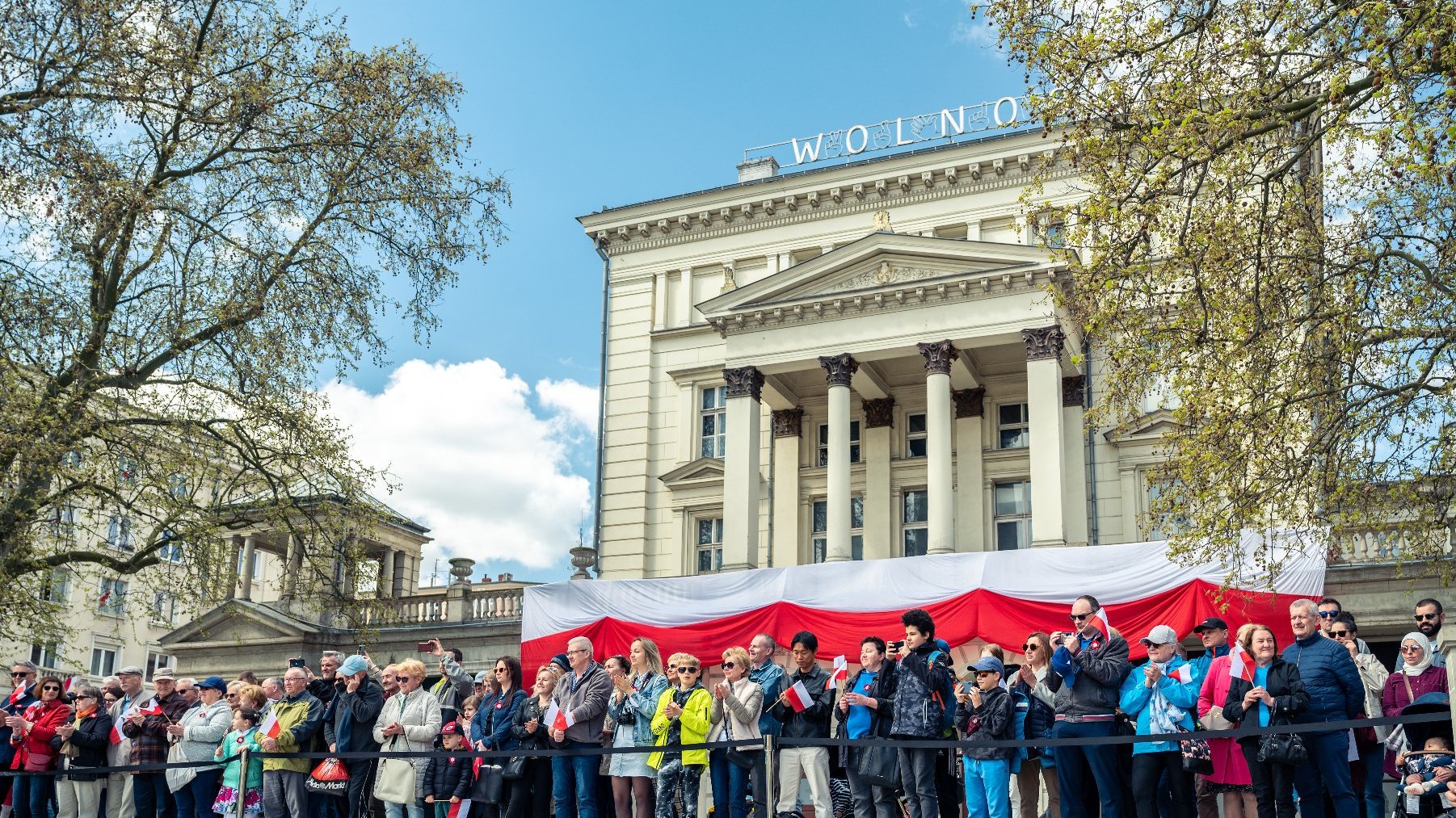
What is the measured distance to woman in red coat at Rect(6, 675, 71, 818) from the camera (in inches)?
592

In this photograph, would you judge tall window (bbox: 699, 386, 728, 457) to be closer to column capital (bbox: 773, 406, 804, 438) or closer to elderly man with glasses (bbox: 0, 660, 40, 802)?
column capital (bbox: 773, 406, 804, 438)

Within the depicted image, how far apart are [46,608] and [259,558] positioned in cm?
5986

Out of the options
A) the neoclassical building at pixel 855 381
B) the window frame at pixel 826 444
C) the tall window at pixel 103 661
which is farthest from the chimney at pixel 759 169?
the tall window at pixel 103 661

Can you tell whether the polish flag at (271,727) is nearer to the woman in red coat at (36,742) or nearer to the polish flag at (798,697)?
the woman in red coat at (36,742)

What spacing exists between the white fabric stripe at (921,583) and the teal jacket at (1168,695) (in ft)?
20.0

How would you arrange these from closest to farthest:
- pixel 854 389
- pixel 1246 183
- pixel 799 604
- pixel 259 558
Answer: pixel 1246 183
pixel 799 604
pixel 854 389
pixel 259 558

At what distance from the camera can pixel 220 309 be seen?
19891 mm

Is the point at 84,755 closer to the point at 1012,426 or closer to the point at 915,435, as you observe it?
the point at 915,435

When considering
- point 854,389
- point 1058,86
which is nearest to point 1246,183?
point 1058,86

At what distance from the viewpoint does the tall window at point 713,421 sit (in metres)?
34.8

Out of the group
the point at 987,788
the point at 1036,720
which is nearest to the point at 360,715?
the point at 987,788

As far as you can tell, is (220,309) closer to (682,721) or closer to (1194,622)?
(682,721)

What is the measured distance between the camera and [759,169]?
37.8m

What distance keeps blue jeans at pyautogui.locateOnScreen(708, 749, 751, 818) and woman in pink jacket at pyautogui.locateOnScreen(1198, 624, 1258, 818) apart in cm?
397
